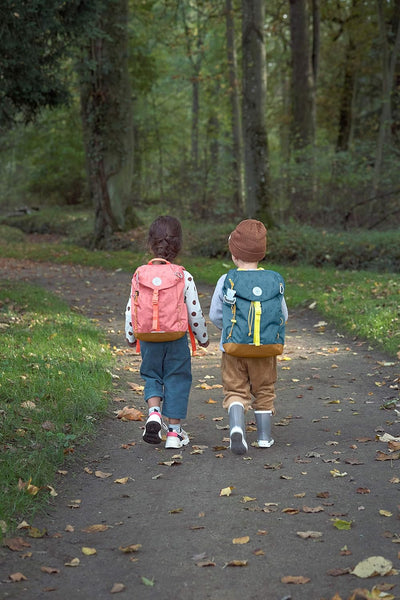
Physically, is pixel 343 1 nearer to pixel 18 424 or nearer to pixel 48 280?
pixel 48 280

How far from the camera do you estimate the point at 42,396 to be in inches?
264

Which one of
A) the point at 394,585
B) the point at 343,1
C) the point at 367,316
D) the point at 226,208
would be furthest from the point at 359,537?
the point at 343,1

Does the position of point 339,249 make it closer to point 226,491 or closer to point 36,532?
point 226,491

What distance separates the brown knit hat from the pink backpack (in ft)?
1.54

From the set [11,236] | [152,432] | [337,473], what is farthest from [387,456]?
[11,236]

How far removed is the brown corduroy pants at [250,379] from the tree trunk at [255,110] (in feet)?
46.1

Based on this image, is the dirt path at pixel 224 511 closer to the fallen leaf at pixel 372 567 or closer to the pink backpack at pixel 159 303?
the fallen leaf at pixel 372 567

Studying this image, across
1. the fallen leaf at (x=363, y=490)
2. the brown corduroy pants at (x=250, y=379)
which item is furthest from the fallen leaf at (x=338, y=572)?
the brown corduroy pants at (x=250, y=379)

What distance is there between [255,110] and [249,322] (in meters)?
14.3

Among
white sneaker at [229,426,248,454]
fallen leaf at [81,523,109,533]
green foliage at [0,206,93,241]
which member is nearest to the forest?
green foliage at [0,206,93,241]

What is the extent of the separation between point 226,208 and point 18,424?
1949cm

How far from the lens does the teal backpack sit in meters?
5.54

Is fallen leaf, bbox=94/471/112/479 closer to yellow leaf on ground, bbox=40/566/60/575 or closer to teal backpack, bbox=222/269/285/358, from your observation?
teal backpack, bbox=222/269/285/358

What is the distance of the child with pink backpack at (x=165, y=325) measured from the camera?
5625mm
